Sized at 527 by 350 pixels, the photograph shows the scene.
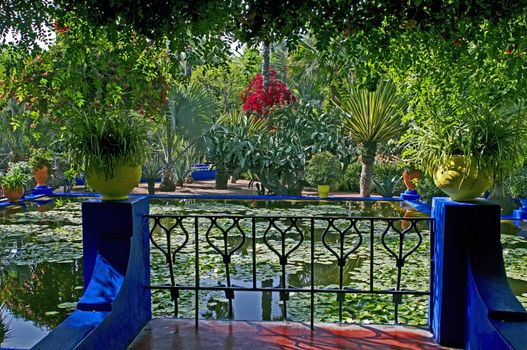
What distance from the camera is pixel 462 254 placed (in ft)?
9.66

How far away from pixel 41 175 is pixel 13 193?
189cm

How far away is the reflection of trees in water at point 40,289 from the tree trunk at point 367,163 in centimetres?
858

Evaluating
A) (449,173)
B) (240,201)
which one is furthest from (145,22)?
(240,201)

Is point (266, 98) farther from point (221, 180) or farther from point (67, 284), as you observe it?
point (67, 284)

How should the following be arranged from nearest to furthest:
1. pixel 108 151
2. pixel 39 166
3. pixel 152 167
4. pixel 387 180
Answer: pixel 108 151
pixel 387 180
pixel 39 166
pixel 152 167

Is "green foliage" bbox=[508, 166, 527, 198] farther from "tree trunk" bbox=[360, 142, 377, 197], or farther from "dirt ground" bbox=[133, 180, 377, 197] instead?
"dirt ground" bbox=[133, 180, 377, 197]

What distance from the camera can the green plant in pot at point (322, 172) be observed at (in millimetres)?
12672

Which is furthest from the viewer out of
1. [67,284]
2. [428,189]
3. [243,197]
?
[243,197]

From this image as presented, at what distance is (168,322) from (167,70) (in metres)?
1.84

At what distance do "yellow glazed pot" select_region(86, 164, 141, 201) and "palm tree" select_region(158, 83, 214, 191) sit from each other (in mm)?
11586

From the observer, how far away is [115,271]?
9.64ft

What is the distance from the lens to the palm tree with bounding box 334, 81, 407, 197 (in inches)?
511

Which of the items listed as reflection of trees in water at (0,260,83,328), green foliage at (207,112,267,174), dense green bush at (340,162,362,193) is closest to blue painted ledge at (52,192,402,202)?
green foliage at (207,112,267,174)

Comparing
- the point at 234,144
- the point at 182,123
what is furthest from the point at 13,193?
the point at 234,144
